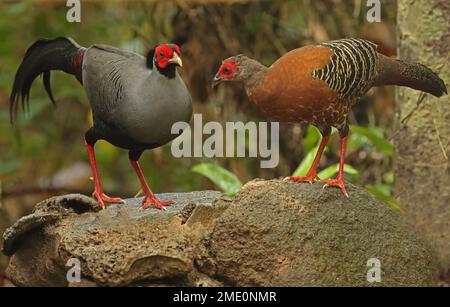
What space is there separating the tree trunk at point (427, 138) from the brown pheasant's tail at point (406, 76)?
0.79 metres

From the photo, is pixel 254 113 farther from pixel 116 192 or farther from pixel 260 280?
pixel 260 280

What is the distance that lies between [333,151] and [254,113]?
0.77 m

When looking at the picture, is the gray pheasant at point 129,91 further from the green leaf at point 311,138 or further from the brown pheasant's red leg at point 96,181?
the green leaf at point 311,138

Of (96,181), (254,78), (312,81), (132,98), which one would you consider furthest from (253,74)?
(96,181)

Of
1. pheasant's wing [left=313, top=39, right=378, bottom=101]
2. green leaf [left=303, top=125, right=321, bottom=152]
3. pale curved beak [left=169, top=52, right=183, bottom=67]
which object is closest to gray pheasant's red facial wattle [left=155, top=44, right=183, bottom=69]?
pale curved beak [left=169, top=52, right=183, bottom=67]

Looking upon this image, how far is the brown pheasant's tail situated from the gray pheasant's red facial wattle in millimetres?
1013

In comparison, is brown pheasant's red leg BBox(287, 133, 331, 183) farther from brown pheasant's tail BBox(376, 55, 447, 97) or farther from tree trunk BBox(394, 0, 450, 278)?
tree trunk BBox(394, 0, 450, 278)

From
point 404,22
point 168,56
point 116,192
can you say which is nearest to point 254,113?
point 116,192

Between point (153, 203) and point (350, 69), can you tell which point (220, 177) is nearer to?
point (153, 203)

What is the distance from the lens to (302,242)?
3.52 meters

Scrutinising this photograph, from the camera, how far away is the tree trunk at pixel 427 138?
502 cm

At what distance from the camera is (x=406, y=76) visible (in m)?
4.06

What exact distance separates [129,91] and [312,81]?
2.71 ft

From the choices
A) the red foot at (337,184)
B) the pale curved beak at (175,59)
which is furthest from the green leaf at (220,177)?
the pale curved beak at (175,59)
